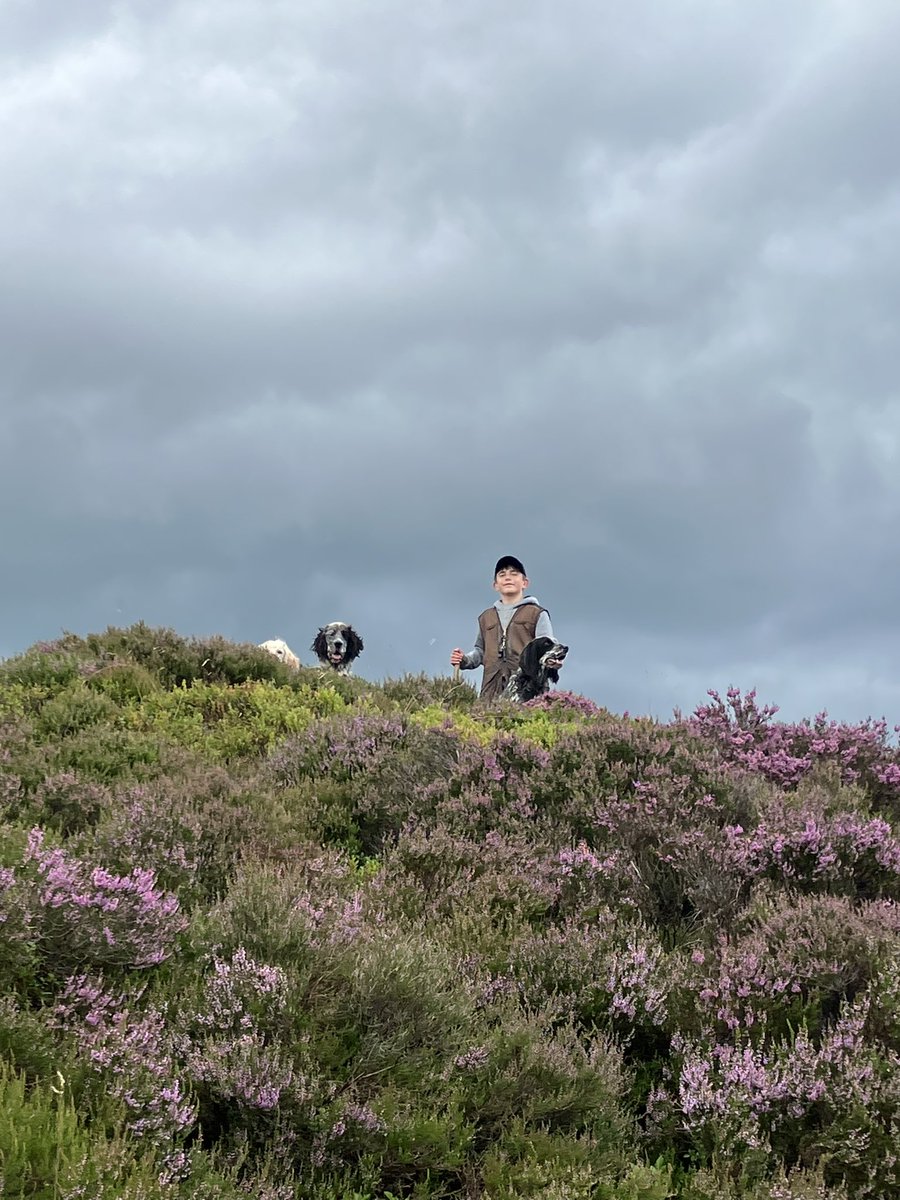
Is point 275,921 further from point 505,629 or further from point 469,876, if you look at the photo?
point 505,629

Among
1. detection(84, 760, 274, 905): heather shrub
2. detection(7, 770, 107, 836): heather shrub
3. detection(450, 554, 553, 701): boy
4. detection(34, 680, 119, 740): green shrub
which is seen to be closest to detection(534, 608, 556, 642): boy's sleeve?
detection(450, 554, 553, 701): boy

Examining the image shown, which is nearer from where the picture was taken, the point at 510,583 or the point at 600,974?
the point at 600,974

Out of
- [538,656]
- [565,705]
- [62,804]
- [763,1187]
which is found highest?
[538,656]

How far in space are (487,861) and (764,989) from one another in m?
2.04

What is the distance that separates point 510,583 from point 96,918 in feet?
37.9

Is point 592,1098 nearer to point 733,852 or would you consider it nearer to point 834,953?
point 834,953

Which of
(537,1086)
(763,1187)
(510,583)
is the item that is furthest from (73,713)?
(763,1187)

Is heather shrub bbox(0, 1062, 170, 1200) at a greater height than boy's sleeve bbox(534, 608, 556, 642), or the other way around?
boy's sleeve bbox(534, 608, 556, 642)

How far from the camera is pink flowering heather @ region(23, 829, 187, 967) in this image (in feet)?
13.1

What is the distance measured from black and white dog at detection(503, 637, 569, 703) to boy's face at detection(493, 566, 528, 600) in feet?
3.37

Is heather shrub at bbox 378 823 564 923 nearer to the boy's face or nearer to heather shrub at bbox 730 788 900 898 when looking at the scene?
heather shrub at bbox 730 788 900 898

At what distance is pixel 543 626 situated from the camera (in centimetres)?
1480

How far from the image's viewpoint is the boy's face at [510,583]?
50.2ft

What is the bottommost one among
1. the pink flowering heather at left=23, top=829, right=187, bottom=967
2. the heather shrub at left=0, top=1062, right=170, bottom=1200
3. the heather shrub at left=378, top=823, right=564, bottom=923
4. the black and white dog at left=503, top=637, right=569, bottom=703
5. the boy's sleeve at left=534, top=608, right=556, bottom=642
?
the heather shrub at left=0, top=1062, right=170, bottom=1200
